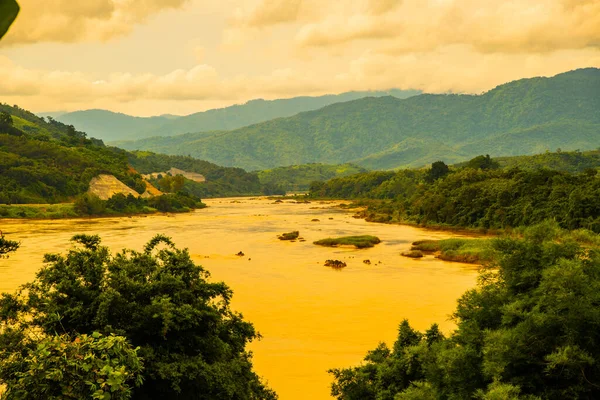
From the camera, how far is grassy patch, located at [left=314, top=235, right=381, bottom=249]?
67.6m

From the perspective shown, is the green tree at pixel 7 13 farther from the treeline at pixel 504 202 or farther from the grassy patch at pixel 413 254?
the treeline at pixel 504 202

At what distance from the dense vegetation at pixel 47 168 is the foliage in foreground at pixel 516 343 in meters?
106

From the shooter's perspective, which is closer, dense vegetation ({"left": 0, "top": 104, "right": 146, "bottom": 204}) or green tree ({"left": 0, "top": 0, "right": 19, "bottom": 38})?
green tree ({"left": 0, "top": 0, "right": 19, "bottom": 38})

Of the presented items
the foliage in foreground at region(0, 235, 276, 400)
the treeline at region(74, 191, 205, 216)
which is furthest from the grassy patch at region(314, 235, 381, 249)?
the treeline at region(74, 191, 205, 216)

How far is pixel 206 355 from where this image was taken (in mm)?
17844

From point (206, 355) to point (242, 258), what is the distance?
40.5 meters

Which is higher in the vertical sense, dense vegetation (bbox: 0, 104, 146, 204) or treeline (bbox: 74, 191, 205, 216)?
dense vegetation (bbox: 0, 104, 146, 204)

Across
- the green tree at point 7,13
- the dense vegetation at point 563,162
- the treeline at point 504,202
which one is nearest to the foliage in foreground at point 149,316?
the green tree at point 7,13

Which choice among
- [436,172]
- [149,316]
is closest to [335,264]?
[149,316]

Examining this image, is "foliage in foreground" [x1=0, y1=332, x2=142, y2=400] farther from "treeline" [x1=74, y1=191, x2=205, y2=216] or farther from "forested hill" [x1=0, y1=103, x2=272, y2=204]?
"forested hill" [x1=0, y1=103, x2=272, y2=204]

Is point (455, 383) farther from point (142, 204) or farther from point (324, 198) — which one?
point (324, 198)

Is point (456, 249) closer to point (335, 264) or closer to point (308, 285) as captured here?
point (335, 264)

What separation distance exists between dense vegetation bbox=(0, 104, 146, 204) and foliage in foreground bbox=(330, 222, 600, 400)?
106235 millimetres

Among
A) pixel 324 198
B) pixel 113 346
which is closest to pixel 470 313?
pixel 113 346
